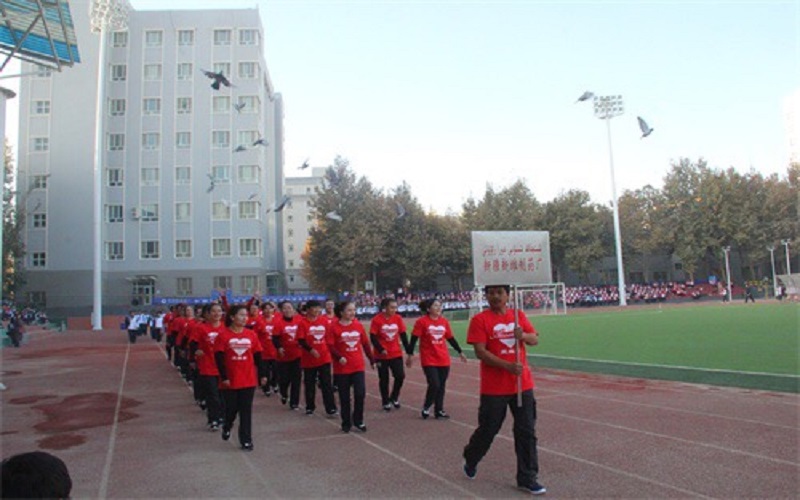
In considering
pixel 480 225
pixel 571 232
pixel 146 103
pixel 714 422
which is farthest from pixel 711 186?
pixel 714 422

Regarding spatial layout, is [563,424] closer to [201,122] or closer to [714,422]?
[714,422]

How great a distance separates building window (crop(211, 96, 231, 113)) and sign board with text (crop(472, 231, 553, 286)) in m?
50.3

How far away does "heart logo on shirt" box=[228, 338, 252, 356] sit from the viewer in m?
7.39

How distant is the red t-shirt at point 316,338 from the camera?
9.29m

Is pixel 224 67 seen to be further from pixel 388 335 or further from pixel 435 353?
pixel 435 353

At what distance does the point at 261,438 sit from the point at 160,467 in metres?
1.60

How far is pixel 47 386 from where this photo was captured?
14352 millimetres

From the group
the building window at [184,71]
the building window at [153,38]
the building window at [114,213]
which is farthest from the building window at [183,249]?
the building window at [153,38]

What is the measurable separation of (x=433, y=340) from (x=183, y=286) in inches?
1840

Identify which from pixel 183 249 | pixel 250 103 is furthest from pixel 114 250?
pixel 250 103

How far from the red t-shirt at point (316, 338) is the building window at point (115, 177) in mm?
49144

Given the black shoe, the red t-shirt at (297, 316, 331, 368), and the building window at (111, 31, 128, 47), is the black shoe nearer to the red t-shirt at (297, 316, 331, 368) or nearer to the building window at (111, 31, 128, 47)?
the red t-shirt at (297, 316, 331, 368)

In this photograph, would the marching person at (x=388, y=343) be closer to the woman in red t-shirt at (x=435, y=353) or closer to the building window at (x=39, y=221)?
the woman in red t-shirt at (x=435, y=353)

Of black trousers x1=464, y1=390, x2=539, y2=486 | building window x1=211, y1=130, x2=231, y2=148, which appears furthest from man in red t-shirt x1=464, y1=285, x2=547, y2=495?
building window x1=211, y1=130, x2=231, y2=148
